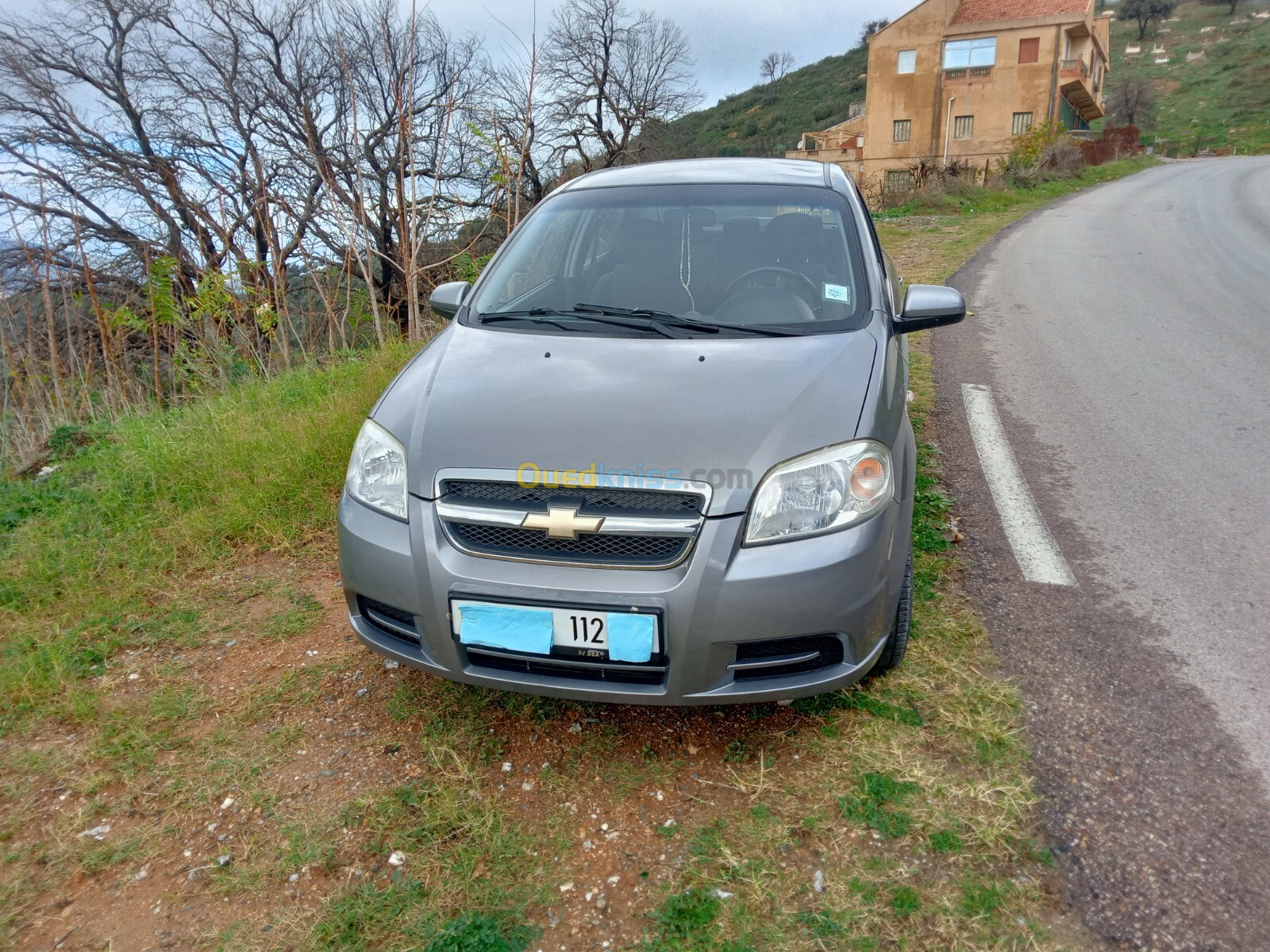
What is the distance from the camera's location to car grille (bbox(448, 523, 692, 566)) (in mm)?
2076

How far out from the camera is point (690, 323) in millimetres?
2807

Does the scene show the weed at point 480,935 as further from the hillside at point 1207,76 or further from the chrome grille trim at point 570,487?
the hillside at point 1207,76

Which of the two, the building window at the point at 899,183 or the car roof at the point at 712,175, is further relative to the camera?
the building window at the point at 899,183

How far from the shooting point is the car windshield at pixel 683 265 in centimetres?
288

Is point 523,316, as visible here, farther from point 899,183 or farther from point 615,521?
point 899,183

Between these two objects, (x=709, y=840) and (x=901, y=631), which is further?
(x=901, y=631)

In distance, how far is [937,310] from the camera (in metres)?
2.97

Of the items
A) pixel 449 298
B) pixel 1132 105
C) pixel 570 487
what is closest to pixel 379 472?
pixel 570 487

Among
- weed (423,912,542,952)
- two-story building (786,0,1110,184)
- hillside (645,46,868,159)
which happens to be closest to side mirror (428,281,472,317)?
weed (423,912,542,952)

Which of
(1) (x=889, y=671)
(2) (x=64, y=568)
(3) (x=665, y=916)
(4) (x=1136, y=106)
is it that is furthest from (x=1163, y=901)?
(4) (x=1136, y=106)

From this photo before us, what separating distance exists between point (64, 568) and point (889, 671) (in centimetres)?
363

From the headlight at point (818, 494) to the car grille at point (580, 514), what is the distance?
0.19 metres

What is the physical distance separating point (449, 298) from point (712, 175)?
1.30 m

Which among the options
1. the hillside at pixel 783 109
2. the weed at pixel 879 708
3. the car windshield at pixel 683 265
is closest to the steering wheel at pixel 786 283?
the car windshield at pixel 683 265
